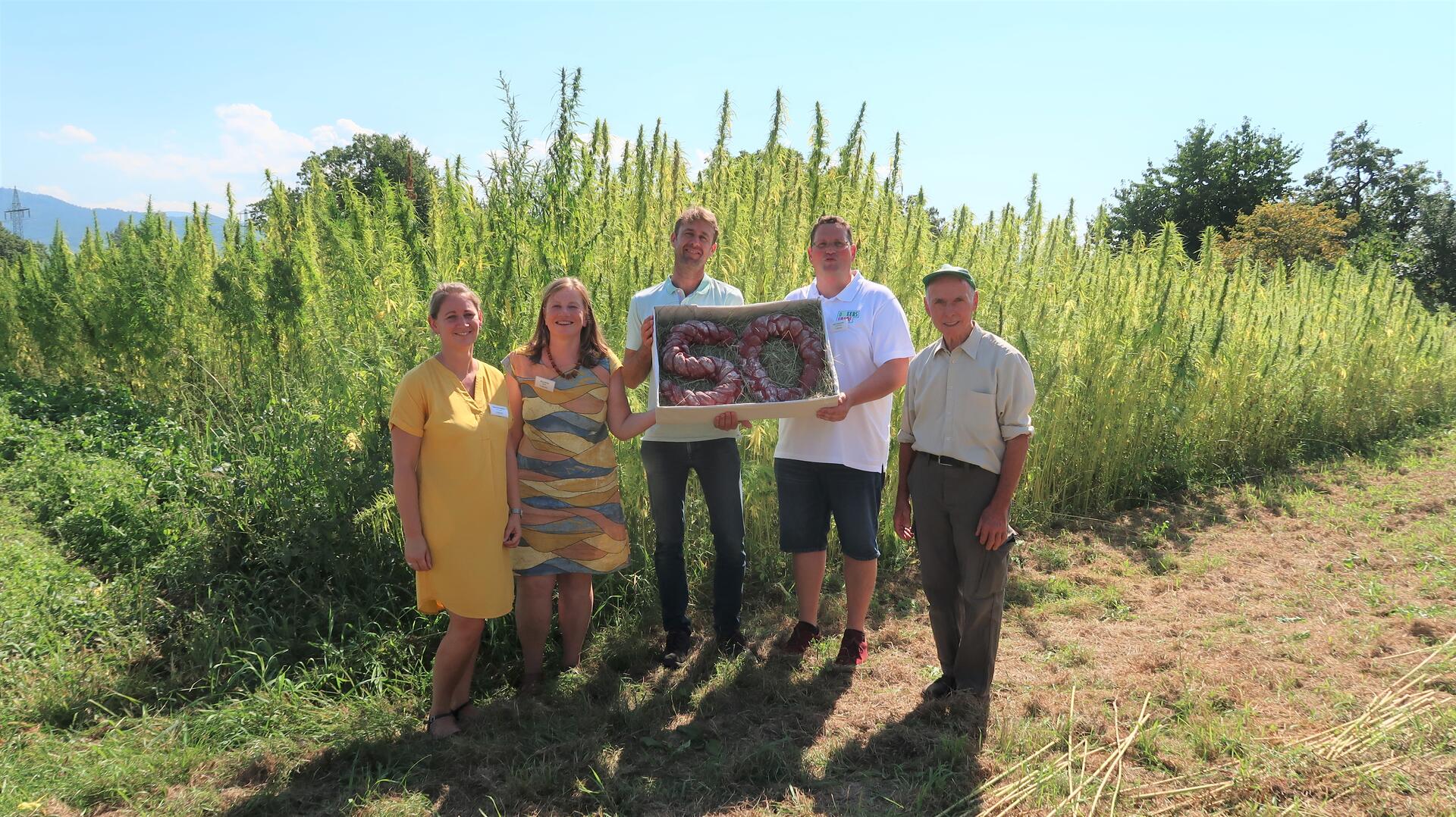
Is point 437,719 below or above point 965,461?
below

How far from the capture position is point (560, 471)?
3.07 metres

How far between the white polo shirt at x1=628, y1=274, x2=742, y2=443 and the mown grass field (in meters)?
1.01

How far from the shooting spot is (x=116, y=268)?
7.37 meters

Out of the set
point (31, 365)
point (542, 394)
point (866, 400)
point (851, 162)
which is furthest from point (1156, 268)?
point (31, 365)

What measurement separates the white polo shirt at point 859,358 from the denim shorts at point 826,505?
2.6 inches

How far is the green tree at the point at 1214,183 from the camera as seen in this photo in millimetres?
34469

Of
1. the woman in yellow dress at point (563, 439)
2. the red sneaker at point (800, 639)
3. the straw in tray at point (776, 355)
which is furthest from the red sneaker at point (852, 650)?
the straw in tray at point (776, 355)

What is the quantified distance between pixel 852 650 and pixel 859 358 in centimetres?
130

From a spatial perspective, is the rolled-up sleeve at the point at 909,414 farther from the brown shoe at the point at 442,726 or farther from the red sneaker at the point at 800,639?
the brown shoe at the point at 442,726

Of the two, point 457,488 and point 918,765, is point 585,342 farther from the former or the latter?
point 918,765

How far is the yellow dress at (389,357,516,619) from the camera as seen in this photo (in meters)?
2.70

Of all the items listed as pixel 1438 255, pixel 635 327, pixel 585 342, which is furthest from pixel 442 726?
pixel 1438 255

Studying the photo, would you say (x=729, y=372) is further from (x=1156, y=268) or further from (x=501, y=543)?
(x=1156, y=268)

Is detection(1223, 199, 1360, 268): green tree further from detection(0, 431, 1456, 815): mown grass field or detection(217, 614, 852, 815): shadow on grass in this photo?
detection(217, 614, 852, 815): shadow on grass
